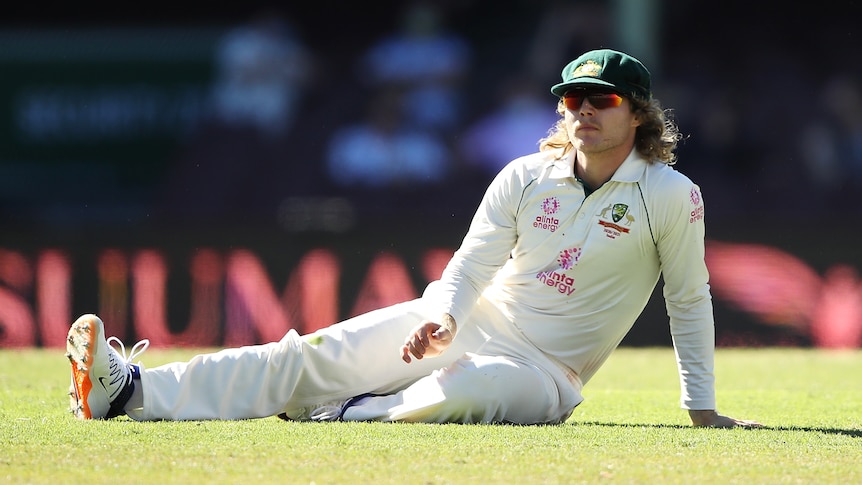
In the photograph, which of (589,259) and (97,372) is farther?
(589,259)

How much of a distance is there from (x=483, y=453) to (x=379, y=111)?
879 centimetres

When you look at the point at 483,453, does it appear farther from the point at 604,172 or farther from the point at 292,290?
the point at 292,290

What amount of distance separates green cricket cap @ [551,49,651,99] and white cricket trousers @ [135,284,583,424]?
0.87 m

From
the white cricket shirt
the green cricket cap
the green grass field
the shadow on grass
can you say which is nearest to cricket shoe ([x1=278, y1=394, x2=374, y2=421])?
the green grass field

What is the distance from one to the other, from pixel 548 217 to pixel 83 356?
1616 mm

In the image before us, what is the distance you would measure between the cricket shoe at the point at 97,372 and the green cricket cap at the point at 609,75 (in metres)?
1.69

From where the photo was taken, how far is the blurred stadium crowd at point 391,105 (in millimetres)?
12133

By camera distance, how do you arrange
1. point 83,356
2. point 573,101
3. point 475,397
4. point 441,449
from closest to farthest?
1. point 441,449
2. point 83,356
3. point 475,397
4. point 573,101

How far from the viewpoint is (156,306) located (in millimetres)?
9219

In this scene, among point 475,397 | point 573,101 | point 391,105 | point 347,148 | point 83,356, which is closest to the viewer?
point 83,356

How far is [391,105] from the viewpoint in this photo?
1239cm

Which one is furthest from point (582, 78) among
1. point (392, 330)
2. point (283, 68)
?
point (283, 68)

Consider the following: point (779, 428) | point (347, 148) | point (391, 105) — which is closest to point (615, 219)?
point (779, 428)

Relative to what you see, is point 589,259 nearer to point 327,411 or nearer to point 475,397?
point 475,397
